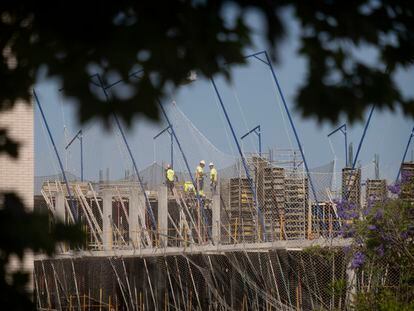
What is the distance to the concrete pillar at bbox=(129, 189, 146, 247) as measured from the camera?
68.1 feet

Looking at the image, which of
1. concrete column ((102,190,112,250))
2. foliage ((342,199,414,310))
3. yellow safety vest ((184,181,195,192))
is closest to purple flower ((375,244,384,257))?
foliage ((342,199,414,310))

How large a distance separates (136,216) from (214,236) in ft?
7.65

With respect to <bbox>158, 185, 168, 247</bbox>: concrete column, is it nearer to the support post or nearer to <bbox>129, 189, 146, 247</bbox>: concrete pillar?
<bbox>129, 189, 146, 247</bbox>: concrete pillar

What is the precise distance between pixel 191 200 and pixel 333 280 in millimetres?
6056

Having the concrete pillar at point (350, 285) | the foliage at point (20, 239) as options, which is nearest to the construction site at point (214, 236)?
the concrete pillar at point (350, 285)

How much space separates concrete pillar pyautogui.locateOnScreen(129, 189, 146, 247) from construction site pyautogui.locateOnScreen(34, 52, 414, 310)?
0.09ft

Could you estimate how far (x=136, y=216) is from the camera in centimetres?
2108

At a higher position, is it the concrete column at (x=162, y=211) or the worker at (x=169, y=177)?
the worker at (x=169, y=177)

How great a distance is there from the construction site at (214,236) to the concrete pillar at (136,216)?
0.03m

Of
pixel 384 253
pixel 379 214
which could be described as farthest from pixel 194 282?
pixel 379 214

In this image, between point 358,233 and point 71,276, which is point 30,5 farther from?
point 71,276

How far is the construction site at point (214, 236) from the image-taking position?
17.8 m

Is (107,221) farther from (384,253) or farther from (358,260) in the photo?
(384,253)

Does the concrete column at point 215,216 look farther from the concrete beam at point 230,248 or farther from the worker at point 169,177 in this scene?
the worker at point 169,177
